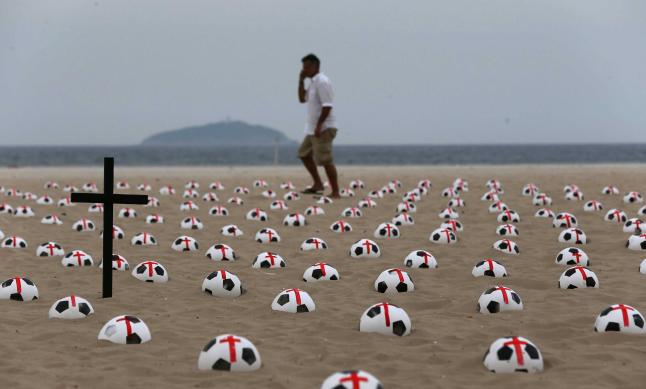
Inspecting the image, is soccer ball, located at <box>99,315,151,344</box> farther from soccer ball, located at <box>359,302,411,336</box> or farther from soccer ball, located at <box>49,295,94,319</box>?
soccer ball, located at <box>359,302,411,336</box>

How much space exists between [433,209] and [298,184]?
7.61 meters

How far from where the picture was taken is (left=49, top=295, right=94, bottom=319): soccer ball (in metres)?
6.48

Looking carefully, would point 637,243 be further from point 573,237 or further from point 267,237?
point 267,237

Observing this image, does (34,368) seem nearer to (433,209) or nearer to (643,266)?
(643,266)

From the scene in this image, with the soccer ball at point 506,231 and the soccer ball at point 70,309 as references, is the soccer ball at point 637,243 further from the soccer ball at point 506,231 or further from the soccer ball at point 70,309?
the soccer ball at point 70,309

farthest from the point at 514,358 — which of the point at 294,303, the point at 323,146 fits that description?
the point at 323,146

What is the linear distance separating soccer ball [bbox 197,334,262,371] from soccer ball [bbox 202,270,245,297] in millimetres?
2323

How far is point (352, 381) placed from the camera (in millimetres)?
4273

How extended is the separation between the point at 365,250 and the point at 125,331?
4.64 m

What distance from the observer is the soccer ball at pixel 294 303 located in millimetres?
6773

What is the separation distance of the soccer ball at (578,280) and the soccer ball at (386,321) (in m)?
2.48

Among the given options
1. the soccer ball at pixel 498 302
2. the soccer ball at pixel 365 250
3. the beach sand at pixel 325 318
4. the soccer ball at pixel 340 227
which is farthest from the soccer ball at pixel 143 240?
the soccer ball at pixel 498 302

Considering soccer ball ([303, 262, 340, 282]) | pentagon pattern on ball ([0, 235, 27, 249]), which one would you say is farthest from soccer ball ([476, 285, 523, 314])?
pentagon pattern on ball ([0, 235, 27, 249])

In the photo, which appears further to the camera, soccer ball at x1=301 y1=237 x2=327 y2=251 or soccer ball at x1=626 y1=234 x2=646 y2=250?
soccer ball at x1=301 y1=237 x2=327 y2=251
